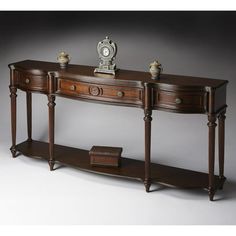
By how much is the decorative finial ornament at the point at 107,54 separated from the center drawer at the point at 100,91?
17 centimetres

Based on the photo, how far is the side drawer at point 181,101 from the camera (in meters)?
5.30

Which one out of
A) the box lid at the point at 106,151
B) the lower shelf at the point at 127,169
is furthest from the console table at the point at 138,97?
the box lid at the point at 106,151

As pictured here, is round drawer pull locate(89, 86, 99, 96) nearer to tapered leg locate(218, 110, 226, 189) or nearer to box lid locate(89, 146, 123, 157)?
box lid locate(89, 146, 123, 157)

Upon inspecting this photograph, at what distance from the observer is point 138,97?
5.55 m

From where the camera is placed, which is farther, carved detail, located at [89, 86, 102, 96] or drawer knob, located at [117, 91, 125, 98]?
carved detail, located at [89, 86, 102, 96]

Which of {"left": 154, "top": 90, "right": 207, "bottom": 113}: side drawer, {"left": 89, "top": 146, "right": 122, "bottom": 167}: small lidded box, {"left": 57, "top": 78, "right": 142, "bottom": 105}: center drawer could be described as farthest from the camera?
{"left": 89, "top": 146, "right": 122, "bottom": 167}: small lidded box

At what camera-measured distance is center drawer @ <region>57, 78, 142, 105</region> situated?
219 inches

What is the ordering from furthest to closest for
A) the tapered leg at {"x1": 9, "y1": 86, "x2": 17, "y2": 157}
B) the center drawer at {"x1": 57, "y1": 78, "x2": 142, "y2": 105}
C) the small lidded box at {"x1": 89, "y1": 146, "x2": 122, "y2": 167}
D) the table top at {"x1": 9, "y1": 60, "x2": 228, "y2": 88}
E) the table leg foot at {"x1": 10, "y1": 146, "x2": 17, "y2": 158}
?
the table leg foot at {"x1": 10, "y1": 146, "x2": 17, "y2": 158}, the tapered leg at {"x1": 9, "y1": 86, "x2": 17, "y2": 157}, the small lidded box at {"x1": 89, "y1": 146, "x2": 122, "y2": 167}, the center drawer at {"x1": 57, "y1": 78, "x2": 142, "y2": 105}, the table top at {"x1": 9, "y1": 60, "x2": 228, "y2": 88}

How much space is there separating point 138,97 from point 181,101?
38 cm

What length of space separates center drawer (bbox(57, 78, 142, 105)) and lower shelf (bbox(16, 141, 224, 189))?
0.63 m

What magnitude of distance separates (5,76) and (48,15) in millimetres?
831

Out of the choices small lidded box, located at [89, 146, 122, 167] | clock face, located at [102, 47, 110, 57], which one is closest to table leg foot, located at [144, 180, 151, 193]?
small lidded box, located at [89, 146, 122, 167]

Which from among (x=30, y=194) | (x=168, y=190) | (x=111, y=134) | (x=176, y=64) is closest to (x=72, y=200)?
(x=30, y=194)

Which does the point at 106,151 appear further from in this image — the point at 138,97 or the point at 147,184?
the point at 138,97
